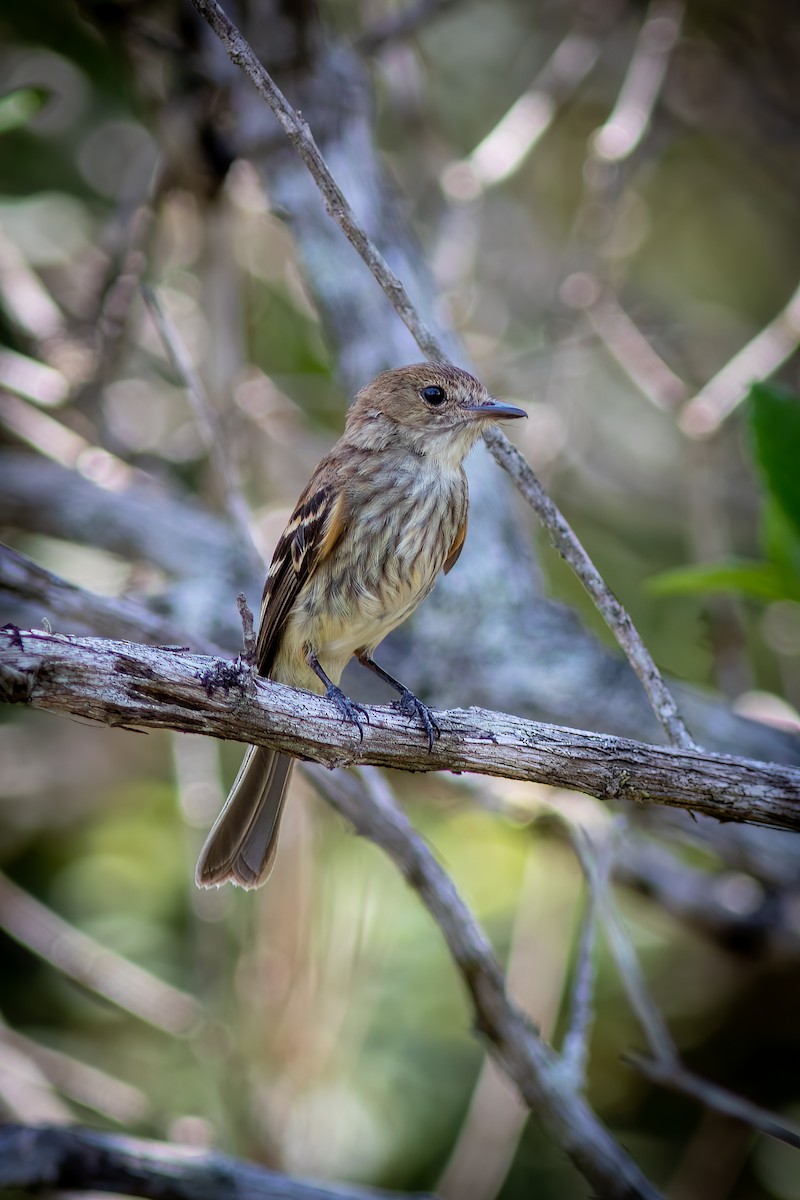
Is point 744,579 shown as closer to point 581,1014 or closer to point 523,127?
point 581,1014

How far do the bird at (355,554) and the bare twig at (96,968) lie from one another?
3.93ft

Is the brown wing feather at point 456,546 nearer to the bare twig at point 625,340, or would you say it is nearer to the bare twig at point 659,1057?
the bare twig at point 659,1057

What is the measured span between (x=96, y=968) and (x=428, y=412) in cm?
217

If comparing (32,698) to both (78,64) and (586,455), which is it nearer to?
(586,455)

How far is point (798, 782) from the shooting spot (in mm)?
2191

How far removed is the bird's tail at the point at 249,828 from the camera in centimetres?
285

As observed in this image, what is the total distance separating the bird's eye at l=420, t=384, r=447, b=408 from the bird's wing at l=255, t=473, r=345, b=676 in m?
0.40

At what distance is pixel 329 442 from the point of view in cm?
520

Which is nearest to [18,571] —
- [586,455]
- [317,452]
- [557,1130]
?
[557,1130]

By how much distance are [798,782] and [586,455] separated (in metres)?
3.65

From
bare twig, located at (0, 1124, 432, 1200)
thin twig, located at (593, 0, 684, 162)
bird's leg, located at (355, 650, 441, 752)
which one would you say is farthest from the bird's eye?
bare twig, located at (0, 1124, 432, 1200)

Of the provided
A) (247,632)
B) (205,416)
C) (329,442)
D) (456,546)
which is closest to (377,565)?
(456,546)

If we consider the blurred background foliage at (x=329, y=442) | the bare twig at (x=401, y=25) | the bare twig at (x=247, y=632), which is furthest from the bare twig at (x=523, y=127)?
the bare twig at (x=247, y=632)

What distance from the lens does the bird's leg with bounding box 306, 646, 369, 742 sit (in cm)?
220
